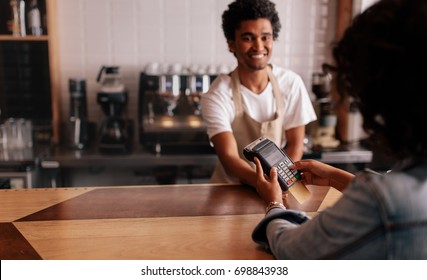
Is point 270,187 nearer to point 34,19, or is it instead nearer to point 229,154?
point 229,154

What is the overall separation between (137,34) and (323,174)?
204 cm

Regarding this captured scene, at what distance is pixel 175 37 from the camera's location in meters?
3.01

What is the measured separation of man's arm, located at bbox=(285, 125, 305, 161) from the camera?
6.20 feet

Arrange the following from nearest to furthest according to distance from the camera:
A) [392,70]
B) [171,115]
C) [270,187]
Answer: [392,70]
[270,187]
[171,115]

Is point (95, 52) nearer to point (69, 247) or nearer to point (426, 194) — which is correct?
point (69, 247)

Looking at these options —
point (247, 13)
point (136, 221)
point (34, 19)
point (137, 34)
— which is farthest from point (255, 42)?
point (34, 19)

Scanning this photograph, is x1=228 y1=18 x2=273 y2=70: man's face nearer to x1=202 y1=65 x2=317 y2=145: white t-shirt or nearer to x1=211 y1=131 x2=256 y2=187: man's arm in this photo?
x1=202 y1=65 x2=317 y2=145: white t-shirt

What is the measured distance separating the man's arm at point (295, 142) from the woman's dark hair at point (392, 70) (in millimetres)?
1128

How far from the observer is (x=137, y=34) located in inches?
118

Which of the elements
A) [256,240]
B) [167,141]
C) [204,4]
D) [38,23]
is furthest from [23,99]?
[256,240]

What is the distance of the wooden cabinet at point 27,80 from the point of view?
291 cm

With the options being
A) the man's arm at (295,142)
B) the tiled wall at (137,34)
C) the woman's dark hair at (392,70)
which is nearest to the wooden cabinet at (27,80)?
the tiled wall at (137,34)

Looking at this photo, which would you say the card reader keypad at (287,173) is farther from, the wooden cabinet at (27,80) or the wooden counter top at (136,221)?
the wooden cabinet at (27,80)

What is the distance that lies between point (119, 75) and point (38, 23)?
548 millimetres
